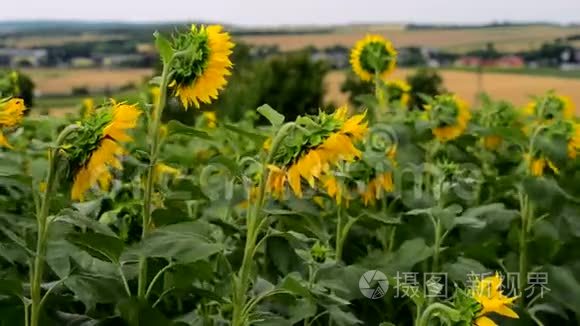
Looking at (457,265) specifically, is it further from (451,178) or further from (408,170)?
(408,170)

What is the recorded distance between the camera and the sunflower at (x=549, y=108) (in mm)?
2291

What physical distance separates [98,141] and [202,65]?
0.56ft

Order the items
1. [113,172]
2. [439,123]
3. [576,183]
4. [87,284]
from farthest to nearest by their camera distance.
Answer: [439,123] < [576,183] < [113,172] < [87,284]

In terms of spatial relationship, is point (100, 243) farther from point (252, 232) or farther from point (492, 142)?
point (492, 142)

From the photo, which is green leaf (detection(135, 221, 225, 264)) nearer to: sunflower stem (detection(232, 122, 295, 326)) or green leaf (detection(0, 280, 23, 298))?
sunflower stem (detection(232, 122, 295, 326))

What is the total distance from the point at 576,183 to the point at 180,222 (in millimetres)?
1058

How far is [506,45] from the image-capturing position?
6133 millimetres

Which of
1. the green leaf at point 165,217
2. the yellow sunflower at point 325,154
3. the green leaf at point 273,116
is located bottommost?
the green leaf at point 165,217

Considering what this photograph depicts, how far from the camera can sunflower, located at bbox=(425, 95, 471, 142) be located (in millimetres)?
2248

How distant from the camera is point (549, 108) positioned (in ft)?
7.57

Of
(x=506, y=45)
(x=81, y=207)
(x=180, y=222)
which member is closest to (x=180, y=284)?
(x=180, y=222)

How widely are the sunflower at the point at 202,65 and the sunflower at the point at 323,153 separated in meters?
0.15

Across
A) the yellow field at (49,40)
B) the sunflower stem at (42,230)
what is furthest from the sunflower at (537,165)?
the yellow field at (49,40)

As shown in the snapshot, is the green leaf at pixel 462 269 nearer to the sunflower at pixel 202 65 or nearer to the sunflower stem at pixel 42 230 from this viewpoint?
the sunflower at pixel 202 65
